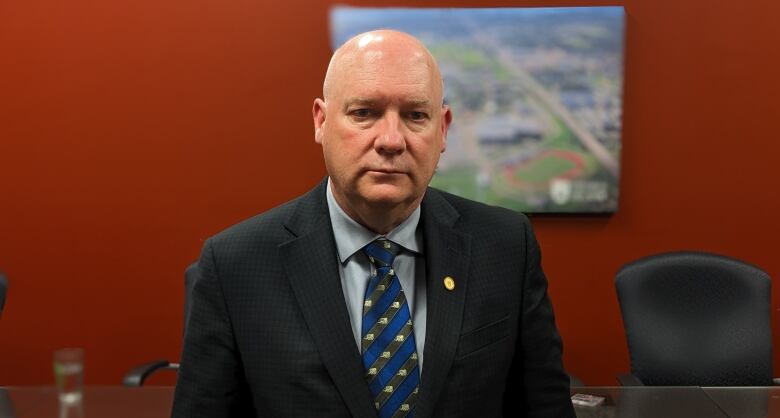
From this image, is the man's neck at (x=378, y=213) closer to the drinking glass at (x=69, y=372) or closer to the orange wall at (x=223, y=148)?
the drinking glass at (x=69, y=372)

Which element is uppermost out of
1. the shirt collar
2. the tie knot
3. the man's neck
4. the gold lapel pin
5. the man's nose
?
the man's nose

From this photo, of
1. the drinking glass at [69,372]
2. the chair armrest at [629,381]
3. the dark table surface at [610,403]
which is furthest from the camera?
the chair armrest at [629,381]

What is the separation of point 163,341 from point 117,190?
0.73 metres

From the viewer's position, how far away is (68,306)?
379 centimetres

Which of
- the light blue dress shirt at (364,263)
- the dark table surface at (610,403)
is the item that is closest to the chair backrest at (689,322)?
the dark table surface at (610,403)

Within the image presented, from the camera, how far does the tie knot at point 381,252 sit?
4.71 feet

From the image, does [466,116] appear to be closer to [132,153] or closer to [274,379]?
[132,153]

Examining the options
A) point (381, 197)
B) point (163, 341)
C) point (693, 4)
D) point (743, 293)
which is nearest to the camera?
point (381, 197)

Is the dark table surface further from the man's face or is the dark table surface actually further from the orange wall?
the man's face

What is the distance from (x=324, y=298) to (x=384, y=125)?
310mm

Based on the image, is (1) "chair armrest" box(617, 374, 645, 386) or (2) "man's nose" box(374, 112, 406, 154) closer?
(2) "man's nose" box(374, 112, 406, 154)

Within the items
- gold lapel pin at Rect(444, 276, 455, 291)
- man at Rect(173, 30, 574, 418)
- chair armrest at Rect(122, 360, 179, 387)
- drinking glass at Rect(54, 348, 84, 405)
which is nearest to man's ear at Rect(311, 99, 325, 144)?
man at Rect(173, 30, 574, 418)

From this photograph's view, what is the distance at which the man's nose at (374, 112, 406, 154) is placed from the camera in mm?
Result: 1291

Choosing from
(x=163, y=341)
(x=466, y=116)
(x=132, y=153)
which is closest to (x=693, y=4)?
(x=466, y=116)
